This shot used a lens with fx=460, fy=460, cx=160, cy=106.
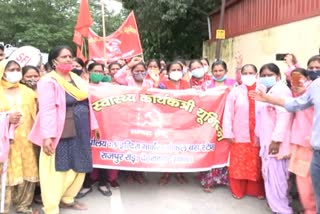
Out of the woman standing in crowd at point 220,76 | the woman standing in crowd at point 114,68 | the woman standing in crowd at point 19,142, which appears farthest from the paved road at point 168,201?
the woman standing in crowd at point 114,68

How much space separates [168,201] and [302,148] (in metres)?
1.70

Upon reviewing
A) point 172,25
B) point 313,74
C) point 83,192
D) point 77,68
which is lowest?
point 83,192

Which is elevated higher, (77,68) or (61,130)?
(77,68)

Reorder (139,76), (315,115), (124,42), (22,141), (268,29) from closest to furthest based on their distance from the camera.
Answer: (315,115) → (22,141) → (139,76) → (124,42) → (268,29)

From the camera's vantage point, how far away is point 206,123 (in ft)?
18.6

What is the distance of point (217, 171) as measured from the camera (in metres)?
5.80

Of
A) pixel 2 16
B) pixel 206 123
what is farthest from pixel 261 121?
pixel 2 16

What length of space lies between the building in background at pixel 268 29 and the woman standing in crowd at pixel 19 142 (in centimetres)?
714

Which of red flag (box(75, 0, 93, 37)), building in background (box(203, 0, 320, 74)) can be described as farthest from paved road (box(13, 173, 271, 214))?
building in background (box(203, 0, 320, 74))

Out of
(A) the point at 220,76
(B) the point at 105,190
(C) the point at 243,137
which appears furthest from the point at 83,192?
(A) the point at 220,76

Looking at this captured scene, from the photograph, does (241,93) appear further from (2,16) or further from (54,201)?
(2,16)

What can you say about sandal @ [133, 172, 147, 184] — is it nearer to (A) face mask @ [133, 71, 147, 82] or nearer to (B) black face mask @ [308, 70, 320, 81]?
(A) face mask @ [133, 71, 147, 82]

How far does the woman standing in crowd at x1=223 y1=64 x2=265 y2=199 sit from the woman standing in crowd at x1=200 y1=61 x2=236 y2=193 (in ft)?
0.96

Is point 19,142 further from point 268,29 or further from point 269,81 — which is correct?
point 268,29
